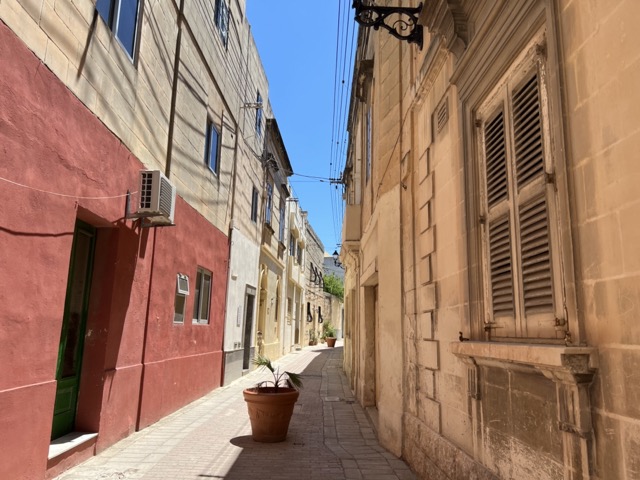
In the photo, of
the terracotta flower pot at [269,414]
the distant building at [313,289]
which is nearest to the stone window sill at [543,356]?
the terracotta flower pot at [269,414]

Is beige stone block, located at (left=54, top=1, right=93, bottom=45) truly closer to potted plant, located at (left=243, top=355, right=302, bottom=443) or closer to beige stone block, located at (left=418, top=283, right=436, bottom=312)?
beige stone block, located at (left=418, top=283, right=436, bottom=312)

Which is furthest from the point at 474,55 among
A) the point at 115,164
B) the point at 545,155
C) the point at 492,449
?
the point at 115,164

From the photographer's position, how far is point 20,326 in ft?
13.2

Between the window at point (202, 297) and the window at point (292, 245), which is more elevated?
the window at point (292, 245)

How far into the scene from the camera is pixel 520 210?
9.86 ft

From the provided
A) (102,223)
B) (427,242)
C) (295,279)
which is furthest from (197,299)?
(295,279)

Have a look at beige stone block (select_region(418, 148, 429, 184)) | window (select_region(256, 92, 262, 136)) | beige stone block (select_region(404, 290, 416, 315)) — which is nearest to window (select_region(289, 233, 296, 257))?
window (select_region(256, 92, 262, 136))

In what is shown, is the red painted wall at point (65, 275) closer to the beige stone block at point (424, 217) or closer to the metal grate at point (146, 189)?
the metal grate at point (146, 189)

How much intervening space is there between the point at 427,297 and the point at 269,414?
2.88 meters

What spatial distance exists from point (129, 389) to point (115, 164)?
9.76 ft

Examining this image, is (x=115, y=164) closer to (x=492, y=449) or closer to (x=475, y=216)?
(x=475, y=216)

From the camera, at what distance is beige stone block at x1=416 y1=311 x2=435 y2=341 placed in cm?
480

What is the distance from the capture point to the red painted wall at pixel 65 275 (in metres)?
3.87

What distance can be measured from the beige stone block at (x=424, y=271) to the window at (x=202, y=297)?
5.50 meters
